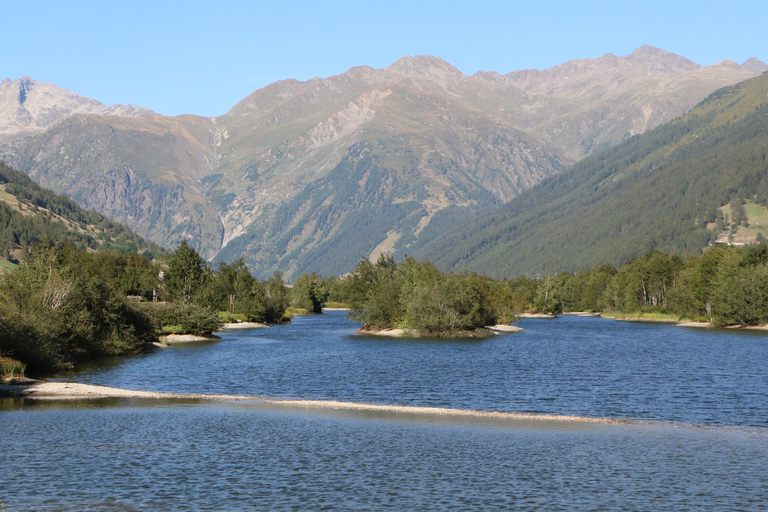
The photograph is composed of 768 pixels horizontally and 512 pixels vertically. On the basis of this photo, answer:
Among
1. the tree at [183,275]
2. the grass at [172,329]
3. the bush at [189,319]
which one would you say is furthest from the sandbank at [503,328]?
the grass at [172,329]

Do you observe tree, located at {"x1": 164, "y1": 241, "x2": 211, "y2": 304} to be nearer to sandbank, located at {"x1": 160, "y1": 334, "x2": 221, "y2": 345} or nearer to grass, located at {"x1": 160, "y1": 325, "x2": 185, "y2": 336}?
grass, located at {"x1": 160, "y1": 325, "x2": 185, "y2": 336}

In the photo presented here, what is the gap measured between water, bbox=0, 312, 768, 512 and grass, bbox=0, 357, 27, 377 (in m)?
7.52

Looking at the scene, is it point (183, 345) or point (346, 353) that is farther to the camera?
point (183, 345)

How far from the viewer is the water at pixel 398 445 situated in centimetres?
2995

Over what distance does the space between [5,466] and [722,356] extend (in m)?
91.3

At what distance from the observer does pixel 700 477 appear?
33219mm

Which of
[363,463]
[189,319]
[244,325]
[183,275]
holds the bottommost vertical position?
[363,463]

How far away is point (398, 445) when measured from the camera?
133ft

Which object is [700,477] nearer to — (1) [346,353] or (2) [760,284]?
(1) [346,353]

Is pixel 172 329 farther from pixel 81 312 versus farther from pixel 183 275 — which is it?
pixel 81 312

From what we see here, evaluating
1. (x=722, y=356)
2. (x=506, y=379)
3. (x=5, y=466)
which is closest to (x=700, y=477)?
(x=5, y=466)

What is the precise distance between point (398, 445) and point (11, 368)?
42281 millimetres

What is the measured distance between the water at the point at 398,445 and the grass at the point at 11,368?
24.7 ft

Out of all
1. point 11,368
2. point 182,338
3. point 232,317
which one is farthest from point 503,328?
point 11,368
